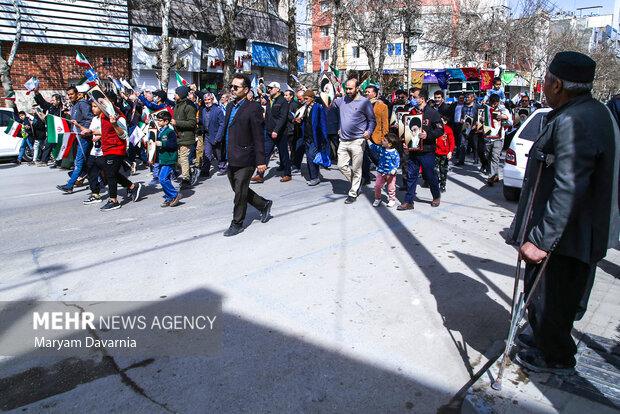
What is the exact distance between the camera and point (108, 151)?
8.05 meters

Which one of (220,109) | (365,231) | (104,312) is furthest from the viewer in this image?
(220,109)

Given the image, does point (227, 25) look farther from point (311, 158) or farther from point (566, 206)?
point (566, 206)

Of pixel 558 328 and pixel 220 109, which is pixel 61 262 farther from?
pixel 220 109

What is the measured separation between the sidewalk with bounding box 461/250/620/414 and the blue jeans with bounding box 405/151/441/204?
4465 mm

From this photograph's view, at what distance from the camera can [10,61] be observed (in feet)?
60.0

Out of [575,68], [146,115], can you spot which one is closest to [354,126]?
[146,115]

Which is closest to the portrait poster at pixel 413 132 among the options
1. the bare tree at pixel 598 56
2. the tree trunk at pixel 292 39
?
the tree trunk at pixel 292 39

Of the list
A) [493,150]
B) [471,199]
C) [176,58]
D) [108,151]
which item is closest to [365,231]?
[471,199]

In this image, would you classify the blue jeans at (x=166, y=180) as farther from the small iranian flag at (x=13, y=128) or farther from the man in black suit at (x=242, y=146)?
the small iranian flag at (x=13, y=128)

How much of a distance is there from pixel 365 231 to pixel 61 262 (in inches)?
146

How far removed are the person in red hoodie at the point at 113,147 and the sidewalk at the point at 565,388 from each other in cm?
676

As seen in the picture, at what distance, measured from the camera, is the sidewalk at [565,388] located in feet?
8.95

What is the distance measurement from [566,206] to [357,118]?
5.61 meters

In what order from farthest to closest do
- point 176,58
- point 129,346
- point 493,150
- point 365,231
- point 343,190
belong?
1. point 176,58
2. point 493,150
3. point 343,190
4. point 365,231
5. point 129,346
